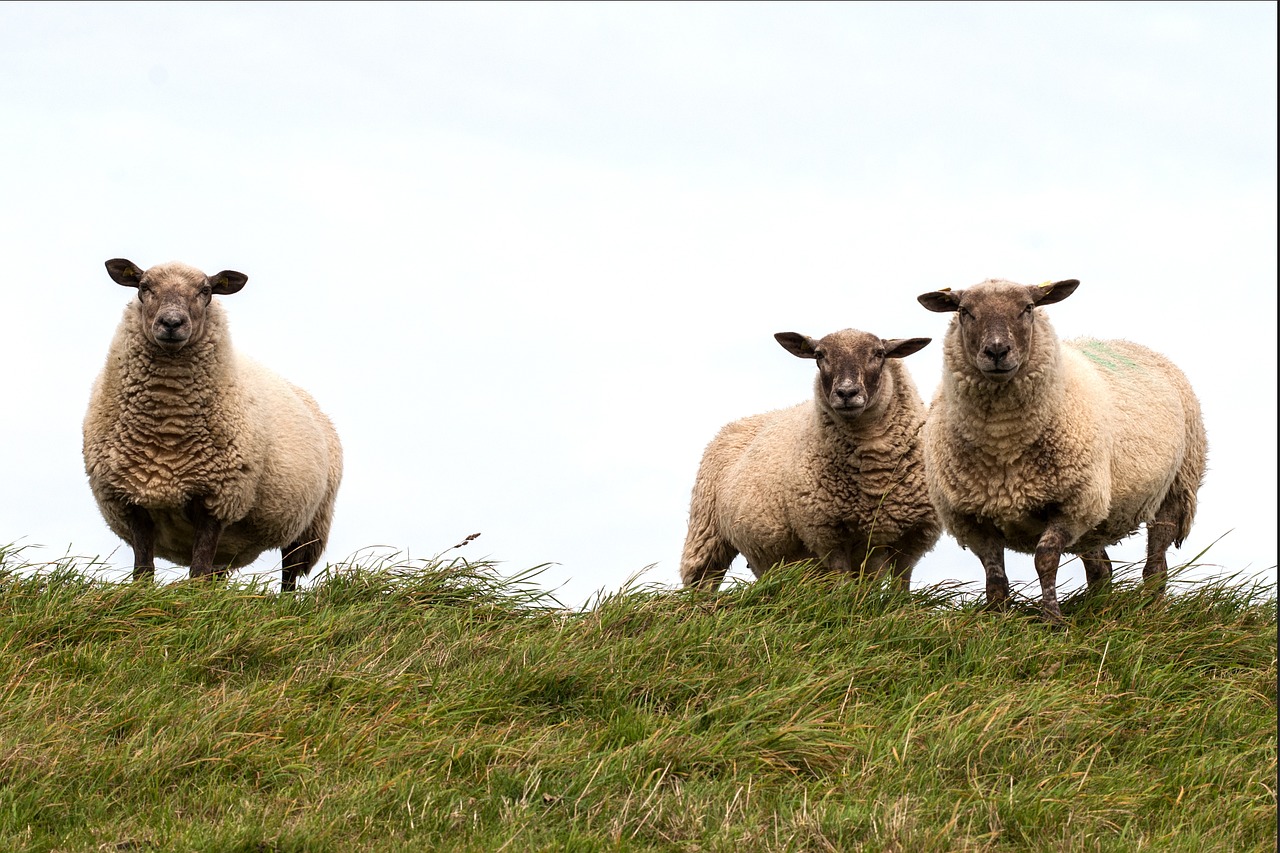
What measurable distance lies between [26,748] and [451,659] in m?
2.06

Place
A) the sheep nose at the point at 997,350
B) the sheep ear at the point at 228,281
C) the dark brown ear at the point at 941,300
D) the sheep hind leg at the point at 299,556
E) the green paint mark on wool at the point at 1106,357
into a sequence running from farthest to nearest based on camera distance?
the sheep hind leg at the point at 299,556, the sheep ear at the point at 228,281, the green paint mark on wool at the point at 1106,357, the dark brown ear at the point at 941,300, the sheep nose at the point at 997,350

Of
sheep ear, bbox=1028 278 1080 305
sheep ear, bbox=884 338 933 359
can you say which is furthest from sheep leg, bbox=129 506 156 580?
sheep ear, bbox=1028 278 1080 305

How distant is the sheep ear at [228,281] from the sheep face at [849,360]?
3.89 meters

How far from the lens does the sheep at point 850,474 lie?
31.8 ft

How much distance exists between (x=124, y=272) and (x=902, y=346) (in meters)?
5.53

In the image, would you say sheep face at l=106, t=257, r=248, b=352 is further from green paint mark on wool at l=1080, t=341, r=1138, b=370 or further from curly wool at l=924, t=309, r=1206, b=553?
green paint mark on wool at l=1080, t=341, r=1138, b=370

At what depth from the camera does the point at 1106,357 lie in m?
10.3

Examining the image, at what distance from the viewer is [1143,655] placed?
7.88m

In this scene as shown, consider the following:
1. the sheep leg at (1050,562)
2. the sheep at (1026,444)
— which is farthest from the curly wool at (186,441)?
the sheep leg at (1050,562)

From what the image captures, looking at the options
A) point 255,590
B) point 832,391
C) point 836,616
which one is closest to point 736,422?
point 832,391

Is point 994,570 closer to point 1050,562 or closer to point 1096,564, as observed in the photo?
point 1050,562

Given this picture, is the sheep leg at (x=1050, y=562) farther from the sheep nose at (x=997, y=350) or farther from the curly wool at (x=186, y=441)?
the curly wool at (x=186, y=441)

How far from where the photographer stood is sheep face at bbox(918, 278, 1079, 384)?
8570 millimetres

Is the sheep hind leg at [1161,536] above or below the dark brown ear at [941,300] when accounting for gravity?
below
